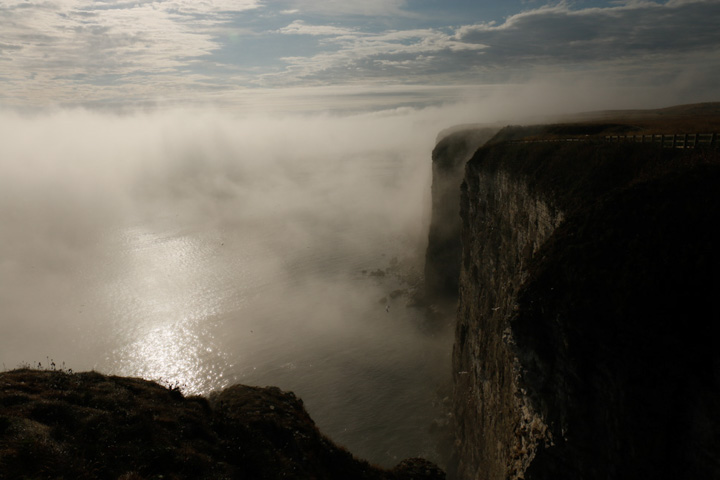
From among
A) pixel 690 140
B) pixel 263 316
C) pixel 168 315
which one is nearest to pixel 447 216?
pixel 263 316

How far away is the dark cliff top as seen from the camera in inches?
529

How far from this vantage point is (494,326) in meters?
29.7

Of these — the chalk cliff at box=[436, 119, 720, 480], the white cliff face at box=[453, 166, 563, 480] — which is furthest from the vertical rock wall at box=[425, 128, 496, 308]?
the chalk cliff at box=[436, 119, 720, 480]

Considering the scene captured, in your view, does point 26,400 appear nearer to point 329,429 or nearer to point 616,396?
point 616,396

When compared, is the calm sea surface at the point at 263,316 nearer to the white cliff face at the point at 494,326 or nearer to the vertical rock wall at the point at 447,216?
the vertical rock wall at the point at 447,216

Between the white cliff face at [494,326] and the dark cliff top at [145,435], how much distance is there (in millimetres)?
7981

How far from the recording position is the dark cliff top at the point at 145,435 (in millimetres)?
13438

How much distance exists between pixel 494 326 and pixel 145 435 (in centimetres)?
2280

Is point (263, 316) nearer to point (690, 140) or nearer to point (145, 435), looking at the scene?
point (145, 435)

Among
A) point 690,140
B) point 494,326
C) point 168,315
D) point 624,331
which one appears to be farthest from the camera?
point 168,315

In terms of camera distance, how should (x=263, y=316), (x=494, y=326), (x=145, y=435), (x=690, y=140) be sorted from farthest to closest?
(x=263, y=316) < (x=494, y=326) < (x=690, y=140) < (x=145, y=435)

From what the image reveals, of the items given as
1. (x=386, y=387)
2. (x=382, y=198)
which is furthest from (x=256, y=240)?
(x=386, y=387)

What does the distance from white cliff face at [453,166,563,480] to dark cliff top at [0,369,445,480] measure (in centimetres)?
798

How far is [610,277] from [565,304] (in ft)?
6.16
